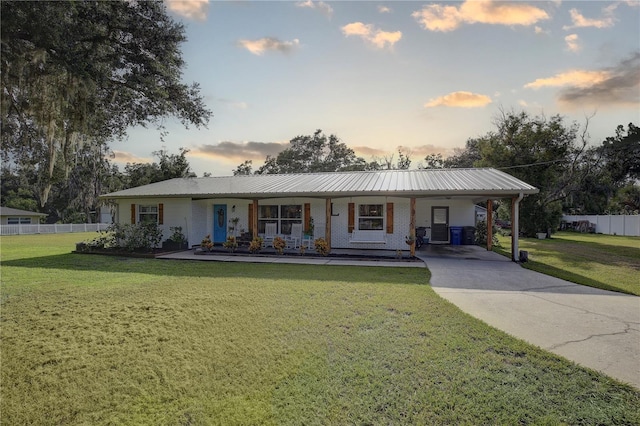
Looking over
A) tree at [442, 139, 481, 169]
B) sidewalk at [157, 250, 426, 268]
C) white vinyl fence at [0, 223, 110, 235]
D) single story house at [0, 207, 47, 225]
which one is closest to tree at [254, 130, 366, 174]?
tree at [442, 139, 481, 169]

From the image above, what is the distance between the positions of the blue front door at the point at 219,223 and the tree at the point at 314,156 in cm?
2678

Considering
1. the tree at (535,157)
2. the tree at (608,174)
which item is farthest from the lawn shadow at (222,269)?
the tree at (535,157)

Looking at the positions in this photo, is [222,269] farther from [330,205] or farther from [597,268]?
[597,268]

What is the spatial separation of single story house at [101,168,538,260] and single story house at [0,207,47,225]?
85.5 feet

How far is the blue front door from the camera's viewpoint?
15711 mm

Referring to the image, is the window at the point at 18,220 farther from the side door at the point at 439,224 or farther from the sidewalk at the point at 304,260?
the side door at the point at 439,224

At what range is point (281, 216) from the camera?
14.9 m

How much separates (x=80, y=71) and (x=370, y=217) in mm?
10644

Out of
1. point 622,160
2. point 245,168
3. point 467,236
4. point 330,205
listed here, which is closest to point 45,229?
point 245,168

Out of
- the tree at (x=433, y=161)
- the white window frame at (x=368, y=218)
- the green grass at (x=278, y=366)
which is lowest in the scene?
the green grass at (x=278, y=366)

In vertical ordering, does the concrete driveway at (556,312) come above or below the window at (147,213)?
below

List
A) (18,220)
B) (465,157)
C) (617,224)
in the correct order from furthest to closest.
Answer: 1. (465,157)
2. (18,220)
3. (617,224)

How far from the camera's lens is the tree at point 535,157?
73.7ft

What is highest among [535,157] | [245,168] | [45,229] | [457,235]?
[245,168]
